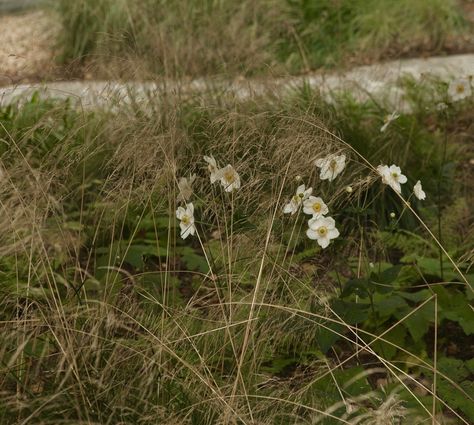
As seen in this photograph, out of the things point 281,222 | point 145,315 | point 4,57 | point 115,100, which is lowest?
point 4,57

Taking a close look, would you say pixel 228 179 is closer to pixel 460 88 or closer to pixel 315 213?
pixel 315 213

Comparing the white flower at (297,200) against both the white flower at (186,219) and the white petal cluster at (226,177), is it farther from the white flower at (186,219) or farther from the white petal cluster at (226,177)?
the white flower at (186,219)

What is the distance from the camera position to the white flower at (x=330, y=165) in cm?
326

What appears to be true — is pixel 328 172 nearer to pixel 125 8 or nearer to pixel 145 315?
pixel 145 315

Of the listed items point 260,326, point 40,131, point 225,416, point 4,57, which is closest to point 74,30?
point 4,57

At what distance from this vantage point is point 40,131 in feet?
14.4

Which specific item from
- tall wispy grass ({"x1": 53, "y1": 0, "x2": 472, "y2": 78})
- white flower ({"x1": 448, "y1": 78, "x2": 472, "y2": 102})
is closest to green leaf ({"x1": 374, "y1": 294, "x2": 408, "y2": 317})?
white flower ({"x1": 448, "y1": 78, "x2": 472, "y2": 102})

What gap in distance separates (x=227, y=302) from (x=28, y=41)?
5.56 metres

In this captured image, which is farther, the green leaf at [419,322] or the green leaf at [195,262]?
the green leaf at [195,262]

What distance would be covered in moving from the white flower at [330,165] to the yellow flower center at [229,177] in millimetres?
268

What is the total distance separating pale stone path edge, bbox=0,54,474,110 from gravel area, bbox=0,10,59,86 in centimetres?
59

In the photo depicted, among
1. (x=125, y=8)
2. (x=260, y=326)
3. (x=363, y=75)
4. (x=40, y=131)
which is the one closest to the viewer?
(x=260, y=326)

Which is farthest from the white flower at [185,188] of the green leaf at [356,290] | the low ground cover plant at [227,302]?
the green leaf at [356,290]

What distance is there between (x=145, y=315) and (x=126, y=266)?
39.7 inches
